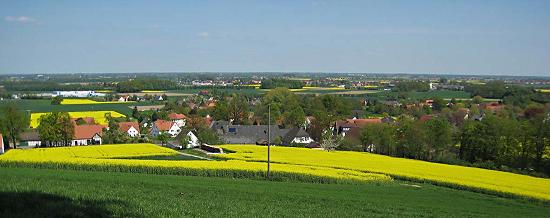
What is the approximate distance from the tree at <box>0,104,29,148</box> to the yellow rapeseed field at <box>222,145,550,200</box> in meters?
29.2

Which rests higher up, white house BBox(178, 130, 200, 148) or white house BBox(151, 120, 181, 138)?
white house BBox(178, 130, 200, 148)

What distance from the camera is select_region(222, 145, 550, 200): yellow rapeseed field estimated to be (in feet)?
90.1

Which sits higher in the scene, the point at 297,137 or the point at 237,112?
the point at 237,112

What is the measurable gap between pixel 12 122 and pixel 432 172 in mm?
47594

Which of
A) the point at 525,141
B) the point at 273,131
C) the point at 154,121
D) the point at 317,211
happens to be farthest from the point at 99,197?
the point at 154,121

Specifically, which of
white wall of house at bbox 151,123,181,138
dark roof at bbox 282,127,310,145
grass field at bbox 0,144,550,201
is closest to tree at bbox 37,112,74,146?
grass field at bbox 0,144,550,201

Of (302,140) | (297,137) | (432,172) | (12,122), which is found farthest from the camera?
(302,140)

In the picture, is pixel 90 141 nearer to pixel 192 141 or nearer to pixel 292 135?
pixel 192 141

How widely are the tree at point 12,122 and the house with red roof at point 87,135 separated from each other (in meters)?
6.21

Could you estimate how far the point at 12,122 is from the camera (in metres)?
56.4

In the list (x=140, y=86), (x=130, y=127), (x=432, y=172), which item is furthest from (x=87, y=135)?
(x=140, y=86)

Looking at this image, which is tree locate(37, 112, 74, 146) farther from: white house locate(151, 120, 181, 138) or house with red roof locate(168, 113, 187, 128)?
house with red roof locate(168, 113, 187, 128)

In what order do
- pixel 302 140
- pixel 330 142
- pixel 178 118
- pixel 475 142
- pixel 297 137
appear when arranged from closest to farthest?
pixel 475 142
pixel 330 142
pixel 297 137
pixel 302 140
pixel 178 118

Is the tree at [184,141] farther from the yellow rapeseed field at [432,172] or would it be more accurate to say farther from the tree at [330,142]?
the tree at [330,142]
